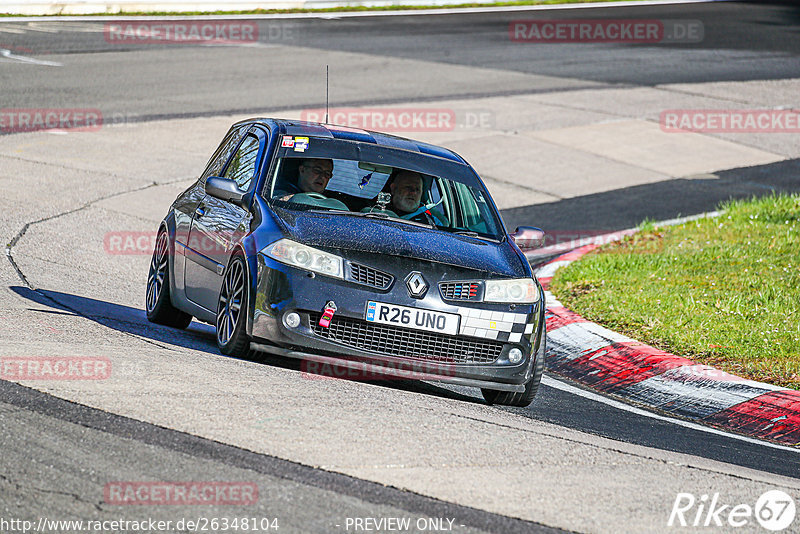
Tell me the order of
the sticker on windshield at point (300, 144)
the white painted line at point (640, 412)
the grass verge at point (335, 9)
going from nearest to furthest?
the white painted line at point (640, 412) < the sticker on windshield at point (300, 144) < the grass verge at point (335, 9)

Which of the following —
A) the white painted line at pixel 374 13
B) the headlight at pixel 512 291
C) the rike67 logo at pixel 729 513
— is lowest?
the rike67 logo at pixel 729 513

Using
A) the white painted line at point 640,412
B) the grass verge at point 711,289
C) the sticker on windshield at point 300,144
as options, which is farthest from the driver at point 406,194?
the grass verge at point 711,289

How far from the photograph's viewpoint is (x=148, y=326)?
860 centimetres

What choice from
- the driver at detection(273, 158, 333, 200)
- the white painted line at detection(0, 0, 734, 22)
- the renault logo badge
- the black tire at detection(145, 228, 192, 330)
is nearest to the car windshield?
the driver at detection(273, 158, 333, 200)

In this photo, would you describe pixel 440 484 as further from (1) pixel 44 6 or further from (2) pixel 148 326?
(1) pixel 44 6

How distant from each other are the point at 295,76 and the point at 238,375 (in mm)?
16362

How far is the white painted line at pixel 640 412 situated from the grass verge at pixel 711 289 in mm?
891

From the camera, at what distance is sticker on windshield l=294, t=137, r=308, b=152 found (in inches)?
318

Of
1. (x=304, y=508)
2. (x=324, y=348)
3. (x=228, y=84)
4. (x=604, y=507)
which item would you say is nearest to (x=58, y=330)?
(x=324, y=348)

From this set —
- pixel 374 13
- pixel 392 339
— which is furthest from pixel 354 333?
pixel 374 13

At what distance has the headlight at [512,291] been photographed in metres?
7.18

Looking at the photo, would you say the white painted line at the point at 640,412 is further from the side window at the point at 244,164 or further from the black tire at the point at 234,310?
the side window at the point at 244,164

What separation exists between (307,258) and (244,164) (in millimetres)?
1677

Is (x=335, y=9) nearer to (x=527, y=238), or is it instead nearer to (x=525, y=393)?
(x=527, y=238)
